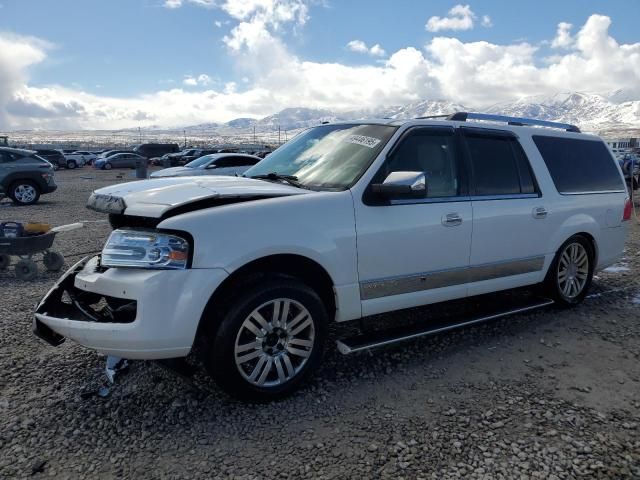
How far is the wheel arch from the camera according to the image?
9.85 ft

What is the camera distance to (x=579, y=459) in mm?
2670

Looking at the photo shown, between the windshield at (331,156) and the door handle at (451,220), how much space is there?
0.74 meters

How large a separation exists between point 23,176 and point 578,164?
567 inches

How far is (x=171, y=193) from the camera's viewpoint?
10.5ft

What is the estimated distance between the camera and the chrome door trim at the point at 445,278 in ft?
11.6

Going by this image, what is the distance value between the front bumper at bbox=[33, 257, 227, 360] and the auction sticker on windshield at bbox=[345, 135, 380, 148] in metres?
1.58

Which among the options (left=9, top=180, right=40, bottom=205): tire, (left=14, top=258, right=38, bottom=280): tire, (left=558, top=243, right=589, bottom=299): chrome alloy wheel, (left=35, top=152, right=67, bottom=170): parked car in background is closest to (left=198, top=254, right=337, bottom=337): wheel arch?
(left=558, top=243, right=589, bottom=299): chrome alloy wheel

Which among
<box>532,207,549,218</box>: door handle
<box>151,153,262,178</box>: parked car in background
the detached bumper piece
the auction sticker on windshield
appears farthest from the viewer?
<box>151,153,262,178</box>: parked car in background

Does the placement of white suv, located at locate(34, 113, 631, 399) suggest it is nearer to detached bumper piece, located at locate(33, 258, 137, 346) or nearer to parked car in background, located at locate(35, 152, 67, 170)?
detached bumper piece, located at locate(33, 258, 137, 346)

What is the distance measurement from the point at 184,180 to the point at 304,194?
1.00 metres

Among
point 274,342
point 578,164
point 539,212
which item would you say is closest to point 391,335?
point 274,342

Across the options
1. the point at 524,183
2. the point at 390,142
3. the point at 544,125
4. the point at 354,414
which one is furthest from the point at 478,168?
the point at 354,414

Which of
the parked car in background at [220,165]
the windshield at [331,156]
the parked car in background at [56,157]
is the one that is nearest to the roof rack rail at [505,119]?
the windshield at [331,156]

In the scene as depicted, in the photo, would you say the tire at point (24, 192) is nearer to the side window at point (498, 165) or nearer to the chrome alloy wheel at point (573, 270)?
the side window at point (498, 165)
